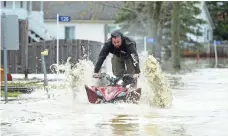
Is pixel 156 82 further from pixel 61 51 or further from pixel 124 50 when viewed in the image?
pixel 61 51

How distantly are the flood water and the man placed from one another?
103cm

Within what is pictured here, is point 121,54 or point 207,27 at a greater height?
point 207,27

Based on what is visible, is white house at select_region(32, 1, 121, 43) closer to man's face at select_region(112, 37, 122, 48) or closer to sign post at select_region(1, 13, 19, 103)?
sign post at select_region(1, 13, 19, 103)

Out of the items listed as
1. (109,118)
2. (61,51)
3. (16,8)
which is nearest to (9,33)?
(109,118)

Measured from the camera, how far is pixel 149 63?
15133 millimetres

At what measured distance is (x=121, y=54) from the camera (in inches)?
623

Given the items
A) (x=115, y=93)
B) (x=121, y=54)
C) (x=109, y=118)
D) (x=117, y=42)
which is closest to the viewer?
(x=109, y=118)

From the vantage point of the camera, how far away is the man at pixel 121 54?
15219 mm

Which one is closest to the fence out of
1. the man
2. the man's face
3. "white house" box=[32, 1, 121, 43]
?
the man

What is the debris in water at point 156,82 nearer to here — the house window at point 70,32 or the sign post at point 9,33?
the sign post at point 9,33

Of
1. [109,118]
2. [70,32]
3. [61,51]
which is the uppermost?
[70,32]

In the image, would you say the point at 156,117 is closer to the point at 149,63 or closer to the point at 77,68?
the point at 149,63

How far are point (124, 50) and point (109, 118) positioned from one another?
3173mm

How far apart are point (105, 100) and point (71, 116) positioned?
1973 millimetres
